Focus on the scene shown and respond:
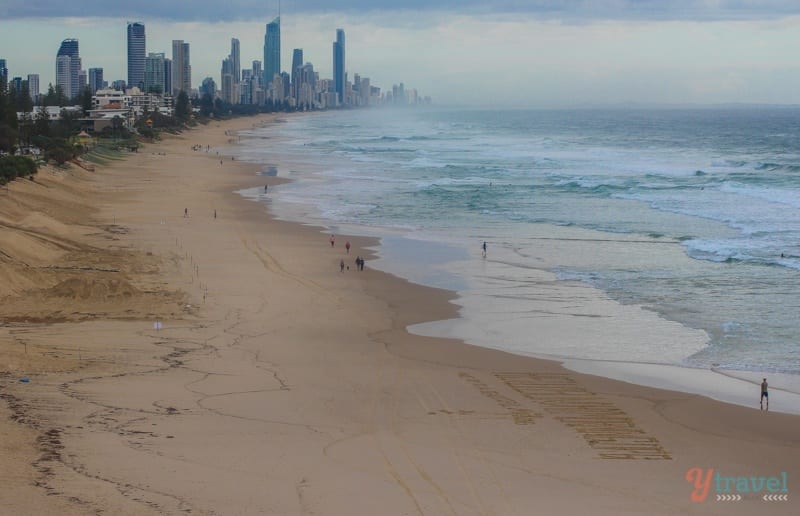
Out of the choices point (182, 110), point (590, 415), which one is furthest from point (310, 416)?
point (182, 110)

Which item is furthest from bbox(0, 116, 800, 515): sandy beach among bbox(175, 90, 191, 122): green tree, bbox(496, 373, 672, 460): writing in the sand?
bbox(175, 90, 191, 122): green tree

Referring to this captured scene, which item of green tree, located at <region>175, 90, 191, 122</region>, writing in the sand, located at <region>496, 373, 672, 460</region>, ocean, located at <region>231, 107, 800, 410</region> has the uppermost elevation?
green tree, located at <region>175, 90, 191, 122</region>

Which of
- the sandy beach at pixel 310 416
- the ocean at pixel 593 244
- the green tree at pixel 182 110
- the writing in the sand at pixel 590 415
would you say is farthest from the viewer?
the green tree at pixel 182 110

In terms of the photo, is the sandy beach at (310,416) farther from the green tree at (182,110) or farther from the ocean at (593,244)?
the green tree at (182,110)

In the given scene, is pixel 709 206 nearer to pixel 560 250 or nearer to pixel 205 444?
pixel 560 250

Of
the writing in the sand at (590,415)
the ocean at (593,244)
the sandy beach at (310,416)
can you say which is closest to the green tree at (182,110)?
the ocean at (593,244)

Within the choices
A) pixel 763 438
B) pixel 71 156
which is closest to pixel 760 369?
pixel 763 438

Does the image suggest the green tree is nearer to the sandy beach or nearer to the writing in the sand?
the sandy beach
